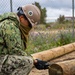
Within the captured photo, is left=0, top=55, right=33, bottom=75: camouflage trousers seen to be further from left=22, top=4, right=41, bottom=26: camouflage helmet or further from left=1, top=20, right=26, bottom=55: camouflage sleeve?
left=22, top=4, right=41, bottom=26: camouflage helmet

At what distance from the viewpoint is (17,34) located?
3.81 metres

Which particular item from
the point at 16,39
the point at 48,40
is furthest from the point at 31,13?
the point at 48,40

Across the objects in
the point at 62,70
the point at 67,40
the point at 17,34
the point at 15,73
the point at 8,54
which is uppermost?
the point at 17,34

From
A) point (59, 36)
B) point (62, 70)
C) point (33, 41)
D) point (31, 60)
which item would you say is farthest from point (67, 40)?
point (31, 60)

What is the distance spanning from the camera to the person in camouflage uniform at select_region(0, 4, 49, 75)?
12.4ft

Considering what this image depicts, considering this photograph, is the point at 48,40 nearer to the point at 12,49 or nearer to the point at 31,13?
the point at 31,13

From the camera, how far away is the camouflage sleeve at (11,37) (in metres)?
3.76

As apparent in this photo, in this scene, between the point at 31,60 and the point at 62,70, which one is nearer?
the point at 31,60

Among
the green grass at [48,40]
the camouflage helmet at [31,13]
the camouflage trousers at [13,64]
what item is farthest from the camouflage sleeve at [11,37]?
the green grass at [48,40]

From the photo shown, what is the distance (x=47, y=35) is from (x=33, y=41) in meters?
1.40

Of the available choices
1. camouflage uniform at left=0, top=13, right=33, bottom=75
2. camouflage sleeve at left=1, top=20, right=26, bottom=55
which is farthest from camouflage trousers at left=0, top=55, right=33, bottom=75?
camouflage sleeve at left=1, top=20, right=26, bottom=55

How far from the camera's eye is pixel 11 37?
12.3 feet

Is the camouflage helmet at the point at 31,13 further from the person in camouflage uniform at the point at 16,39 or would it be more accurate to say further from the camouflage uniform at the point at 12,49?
the camouflage uniform at the point at 12,49

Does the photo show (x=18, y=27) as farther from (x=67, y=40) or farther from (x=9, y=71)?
(x=67, y=40)
